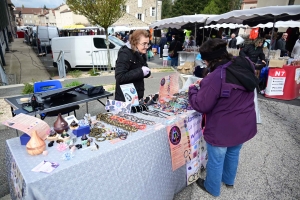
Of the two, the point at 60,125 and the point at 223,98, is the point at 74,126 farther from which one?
the point at 223,98

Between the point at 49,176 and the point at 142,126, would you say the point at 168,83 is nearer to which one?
the point at 142,126

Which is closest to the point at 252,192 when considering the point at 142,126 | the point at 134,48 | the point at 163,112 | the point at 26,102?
the point at 163,112

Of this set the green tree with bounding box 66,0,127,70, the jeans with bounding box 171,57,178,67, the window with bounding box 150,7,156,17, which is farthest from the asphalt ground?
the window with bounding box 150,7,156,17

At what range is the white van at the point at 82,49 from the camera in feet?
31.1

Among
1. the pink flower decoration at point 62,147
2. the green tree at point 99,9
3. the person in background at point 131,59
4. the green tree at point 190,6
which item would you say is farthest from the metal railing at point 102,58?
the green tree at point 190,6

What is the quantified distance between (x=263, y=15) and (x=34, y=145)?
7715mm

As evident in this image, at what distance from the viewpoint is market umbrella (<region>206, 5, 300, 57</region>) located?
19.8 ft

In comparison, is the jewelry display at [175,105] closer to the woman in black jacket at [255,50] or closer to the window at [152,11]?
the woman in black jacket at [255,50]

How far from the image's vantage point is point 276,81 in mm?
6023

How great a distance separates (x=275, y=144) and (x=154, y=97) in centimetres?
254

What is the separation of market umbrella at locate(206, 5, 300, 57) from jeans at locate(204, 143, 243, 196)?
578 cm

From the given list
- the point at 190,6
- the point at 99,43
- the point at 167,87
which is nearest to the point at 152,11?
the point at 190,6

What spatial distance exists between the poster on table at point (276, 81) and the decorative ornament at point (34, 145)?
6363 millimetres

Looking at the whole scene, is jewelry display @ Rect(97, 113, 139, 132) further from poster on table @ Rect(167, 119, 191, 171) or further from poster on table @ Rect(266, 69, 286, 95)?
poster on table @ Rect(266, 69, 286, 95)
